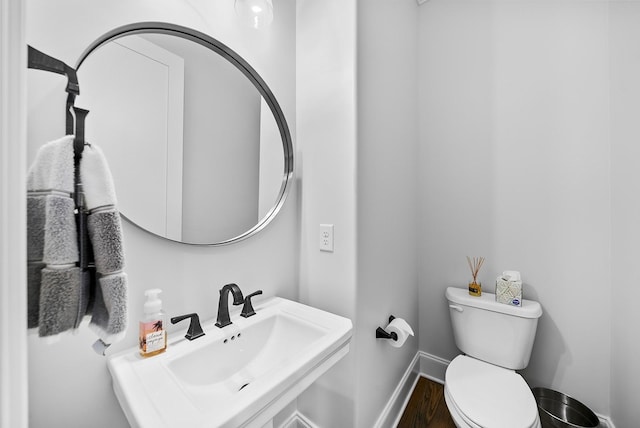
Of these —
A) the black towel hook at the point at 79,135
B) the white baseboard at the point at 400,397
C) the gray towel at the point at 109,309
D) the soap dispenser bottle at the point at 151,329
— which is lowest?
the white baseboard at the point at 400,397

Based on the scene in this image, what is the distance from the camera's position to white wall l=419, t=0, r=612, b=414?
1320 mm

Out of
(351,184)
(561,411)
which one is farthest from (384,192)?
(561,411)

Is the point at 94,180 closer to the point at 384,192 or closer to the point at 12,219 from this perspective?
the point at 12,219

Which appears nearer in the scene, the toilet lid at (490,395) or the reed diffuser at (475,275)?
the toilet lid at (490,395)

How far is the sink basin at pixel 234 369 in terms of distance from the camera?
527mm

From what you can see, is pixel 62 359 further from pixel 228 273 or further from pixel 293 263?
pixel 293 263

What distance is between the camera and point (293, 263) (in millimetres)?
1272

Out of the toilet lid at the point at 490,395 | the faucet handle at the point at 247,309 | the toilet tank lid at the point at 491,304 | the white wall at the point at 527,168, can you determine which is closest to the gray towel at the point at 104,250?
the faucet handle at the point at 247,309

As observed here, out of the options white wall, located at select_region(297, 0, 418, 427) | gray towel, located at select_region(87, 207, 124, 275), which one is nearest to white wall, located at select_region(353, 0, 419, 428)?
white wall, located at select_region(297, 0, 418, 427)

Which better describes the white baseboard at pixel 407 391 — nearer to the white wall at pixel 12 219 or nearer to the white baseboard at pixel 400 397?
the white baseboard at pixel 400 397

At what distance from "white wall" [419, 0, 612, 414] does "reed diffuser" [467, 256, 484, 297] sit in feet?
0.16

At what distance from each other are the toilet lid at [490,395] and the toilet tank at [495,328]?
0.09m

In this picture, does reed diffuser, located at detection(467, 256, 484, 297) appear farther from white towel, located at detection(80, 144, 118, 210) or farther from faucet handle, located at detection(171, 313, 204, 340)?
white towel, located at detection(80, 144, 118, 210)

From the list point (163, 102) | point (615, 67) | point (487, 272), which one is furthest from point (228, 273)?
point (615, 67)
